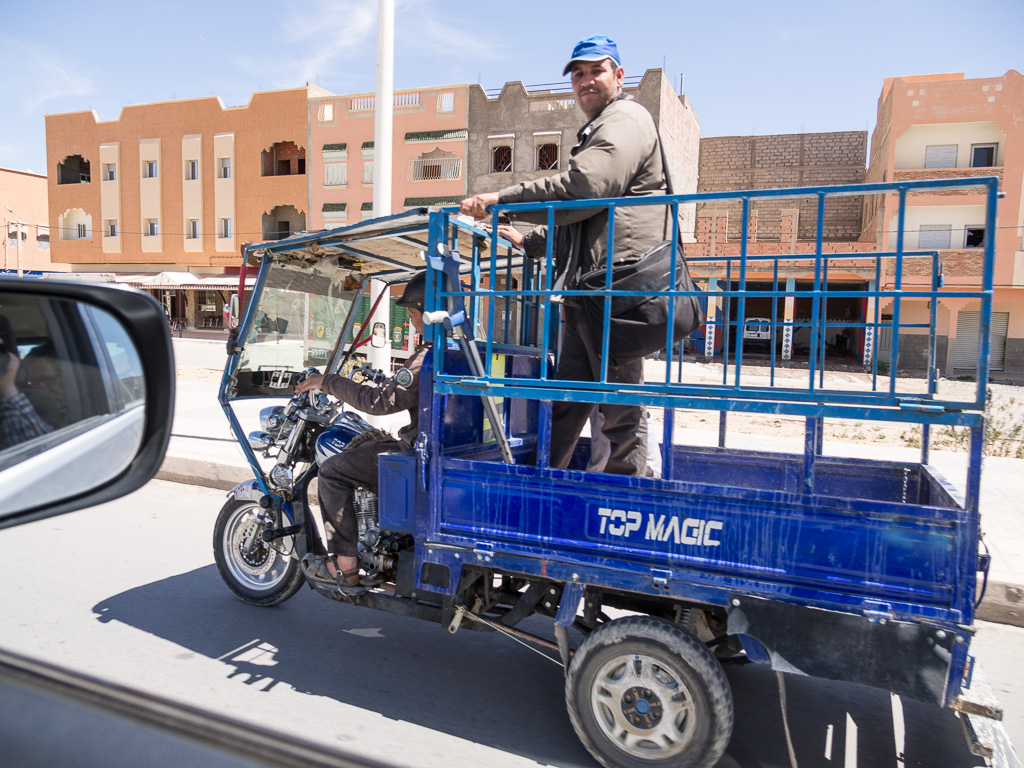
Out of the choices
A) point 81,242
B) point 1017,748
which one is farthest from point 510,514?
point 81,242

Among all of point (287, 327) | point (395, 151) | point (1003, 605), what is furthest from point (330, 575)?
point (395, 151)

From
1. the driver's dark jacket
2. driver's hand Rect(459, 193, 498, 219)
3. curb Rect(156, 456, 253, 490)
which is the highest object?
driver's hand Rect(459, 193, 498, 219)

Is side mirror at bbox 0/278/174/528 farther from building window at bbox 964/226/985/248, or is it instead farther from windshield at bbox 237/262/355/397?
building window at bbox 964/226/985/248

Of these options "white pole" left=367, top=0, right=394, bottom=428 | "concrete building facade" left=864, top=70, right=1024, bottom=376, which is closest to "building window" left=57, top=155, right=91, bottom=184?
"white pole" left=367, top=0, right=394, bottom=428

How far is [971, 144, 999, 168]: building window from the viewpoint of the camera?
89.4ft

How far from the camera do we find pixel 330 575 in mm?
3482

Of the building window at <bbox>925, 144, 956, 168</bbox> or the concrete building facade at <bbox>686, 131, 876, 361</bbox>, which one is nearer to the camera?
the building window at <bbox>925, 144, 956, 168</bbox>

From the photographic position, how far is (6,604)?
4.00m

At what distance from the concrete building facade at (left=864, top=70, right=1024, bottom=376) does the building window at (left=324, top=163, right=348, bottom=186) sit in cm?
2222

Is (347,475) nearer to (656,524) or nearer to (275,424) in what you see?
(275,424)

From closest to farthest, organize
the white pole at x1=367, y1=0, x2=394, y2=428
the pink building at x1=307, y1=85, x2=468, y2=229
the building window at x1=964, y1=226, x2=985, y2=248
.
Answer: the white pole at x1=367, y1=0, x2=394, y2=428 → the building window at x1=964, y1=226, x2=985, y2=248 → the pink building at x1=307, y1=85, x2=468, y2=229

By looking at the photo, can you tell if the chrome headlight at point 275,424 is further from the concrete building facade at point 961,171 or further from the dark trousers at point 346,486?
the concrete building facade at point 961,171

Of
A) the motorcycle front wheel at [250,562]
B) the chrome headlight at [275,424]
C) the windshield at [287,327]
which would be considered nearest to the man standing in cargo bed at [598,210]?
the windshield at [287,327]

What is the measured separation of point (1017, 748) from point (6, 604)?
4.95 metres
